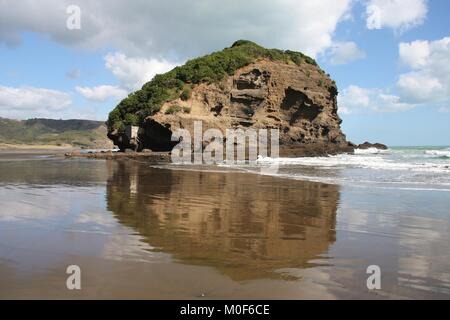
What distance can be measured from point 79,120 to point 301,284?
195694 mm

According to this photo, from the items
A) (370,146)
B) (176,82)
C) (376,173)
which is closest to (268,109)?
(176,82)

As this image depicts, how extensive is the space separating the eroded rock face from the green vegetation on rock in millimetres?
959

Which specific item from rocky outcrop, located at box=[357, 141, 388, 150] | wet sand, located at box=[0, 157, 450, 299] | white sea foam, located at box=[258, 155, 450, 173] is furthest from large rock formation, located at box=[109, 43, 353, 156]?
wet sand, located at box=[0, 157, 450, 299]

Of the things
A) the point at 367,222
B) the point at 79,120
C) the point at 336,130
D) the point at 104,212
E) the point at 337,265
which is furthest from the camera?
the point at 79,120

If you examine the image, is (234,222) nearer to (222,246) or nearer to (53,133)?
(222,246)

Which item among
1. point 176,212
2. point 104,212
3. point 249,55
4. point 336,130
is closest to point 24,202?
point 104,212

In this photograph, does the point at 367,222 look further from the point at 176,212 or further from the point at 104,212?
the point at 104,212

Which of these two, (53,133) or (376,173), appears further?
(53,133)

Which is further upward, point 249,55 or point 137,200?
point 249,55

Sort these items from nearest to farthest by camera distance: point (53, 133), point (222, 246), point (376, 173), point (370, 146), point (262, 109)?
point (222, 246) < point (376, 173) < point (262, 109) < point (370, 146) < point (53, 133)

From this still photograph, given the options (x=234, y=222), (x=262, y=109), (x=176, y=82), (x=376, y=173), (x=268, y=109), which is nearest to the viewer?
(x=234, y=222)

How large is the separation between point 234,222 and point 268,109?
41226mm

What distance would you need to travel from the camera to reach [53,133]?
155000 mm
